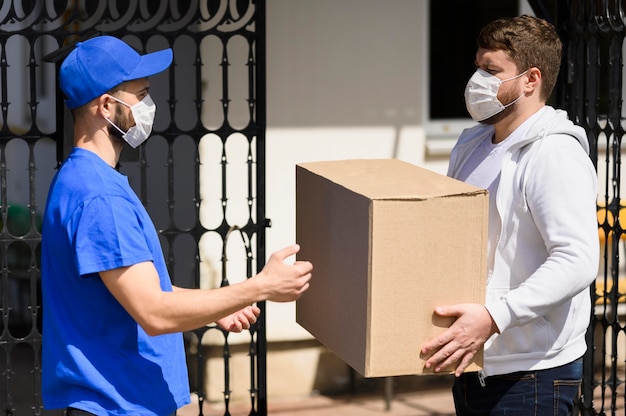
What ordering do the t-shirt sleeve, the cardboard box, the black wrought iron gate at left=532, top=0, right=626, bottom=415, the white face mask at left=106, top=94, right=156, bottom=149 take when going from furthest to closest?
the black wrought iron gate at left=532, top=0, right=626, bottom=415 → the white face mask at left=106, top=94, right=156, bottom=149 → the cardboard box → the t-shirt sleeve

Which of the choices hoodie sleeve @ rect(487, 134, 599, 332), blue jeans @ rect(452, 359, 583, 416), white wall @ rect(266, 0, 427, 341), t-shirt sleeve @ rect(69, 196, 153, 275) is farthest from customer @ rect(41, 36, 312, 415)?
white wall @ rect(266, 0, 427, 341)

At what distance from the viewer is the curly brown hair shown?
3.03 m

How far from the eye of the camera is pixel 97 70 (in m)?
2.69

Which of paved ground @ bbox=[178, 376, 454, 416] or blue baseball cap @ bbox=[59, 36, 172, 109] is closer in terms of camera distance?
blue baseball cap @ bbox=[59, 36, 172, 109]

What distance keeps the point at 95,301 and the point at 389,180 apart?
80 cm

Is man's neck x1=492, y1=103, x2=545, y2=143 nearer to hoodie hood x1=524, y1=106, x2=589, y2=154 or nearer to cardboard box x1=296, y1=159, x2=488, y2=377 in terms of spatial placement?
hoodie hood x1=524, y1=106, x2=589, y2=154

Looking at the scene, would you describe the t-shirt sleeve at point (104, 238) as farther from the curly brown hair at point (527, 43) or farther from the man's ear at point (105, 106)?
the curly brown hair at point (527, 43)

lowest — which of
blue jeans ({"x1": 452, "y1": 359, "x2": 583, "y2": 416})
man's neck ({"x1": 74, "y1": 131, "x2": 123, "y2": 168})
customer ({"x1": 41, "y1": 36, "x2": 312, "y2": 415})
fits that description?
blue jeans ({"x1": 452, "y1": 359, "x2": 583, "y2": 416})

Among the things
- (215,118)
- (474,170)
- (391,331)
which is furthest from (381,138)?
(391,331)

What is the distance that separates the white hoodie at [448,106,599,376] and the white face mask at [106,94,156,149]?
3.10 feet

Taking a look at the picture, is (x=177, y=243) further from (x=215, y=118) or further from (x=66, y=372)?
(x=66, y=372)

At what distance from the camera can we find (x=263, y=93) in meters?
4.29

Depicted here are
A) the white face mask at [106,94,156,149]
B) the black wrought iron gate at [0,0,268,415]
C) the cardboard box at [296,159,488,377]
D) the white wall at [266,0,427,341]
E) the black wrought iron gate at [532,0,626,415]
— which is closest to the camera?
the cardboard box at [296,159,488,377]

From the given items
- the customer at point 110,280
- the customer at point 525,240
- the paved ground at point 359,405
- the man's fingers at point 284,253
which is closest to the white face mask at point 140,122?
the customer at point 110,280
